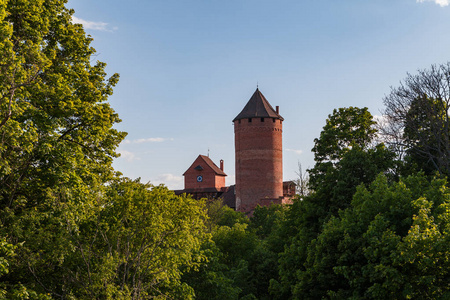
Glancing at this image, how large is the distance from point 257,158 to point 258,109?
6.18 m

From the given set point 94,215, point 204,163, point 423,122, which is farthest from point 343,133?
point 204,163

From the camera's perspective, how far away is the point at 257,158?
63562mm

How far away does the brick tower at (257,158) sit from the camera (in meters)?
63.2

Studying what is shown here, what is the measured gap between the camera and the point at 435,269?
1492 cm

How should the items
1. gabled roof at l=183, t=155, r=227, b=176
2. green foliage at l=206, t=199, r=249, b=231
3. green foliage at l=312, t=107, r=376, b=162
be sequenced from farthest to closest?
gabled roof at l=183, t=155, r=227, b=176, green foliage at l=206, t=199, r=249, b=231, green foliage at l=312, t=107, r=376, b=162

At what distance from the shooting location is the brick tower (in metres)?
63.2

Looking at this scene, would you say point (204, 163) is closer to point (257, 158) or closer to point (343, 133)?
point (257, 158)

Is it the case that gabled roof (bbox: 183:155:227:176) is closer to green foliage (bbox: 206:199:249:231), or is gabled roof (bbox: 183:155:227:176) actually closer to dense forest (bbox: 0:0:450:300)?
green foliage (bbox: 206:199:249:231)

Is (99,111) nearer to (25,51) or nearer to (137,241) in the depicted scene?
(25,51)

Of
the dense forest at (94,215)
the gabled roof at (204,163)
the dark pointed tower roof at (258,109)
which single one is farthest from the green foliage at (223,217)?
the dense forest at (94,215)

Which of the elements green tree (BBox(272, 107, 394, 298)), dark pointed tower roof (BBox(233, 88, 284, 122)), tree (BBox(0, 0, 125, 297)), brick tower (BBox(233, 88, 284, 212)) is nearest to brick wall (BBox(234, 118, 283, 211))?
brick tower (BBox(233, 88, 284, 212))

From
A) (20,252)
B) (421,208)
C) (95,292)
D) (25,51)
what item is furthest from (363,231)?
(25,51)

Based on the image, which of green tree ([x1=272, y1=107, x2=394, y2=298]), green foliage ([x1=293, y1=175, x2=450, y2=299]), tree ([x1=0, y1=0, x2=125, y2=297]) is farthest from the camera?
green tree ([x1=272, y1=107, x2=394, y2=298])

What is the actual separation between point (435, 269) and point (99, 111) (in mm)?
10864
